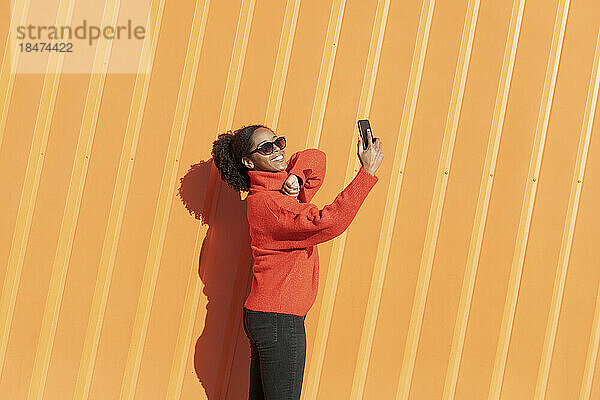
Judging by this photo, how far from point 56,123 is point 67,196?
33 centimetres

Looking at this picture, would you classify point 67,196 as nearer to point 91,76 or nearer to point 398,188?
point 91,76

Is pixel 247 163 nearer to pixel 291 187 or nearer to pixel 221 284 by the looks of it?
pixel 291 187

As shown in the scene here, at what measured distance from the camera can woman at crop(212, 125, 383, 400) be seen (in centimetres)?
224

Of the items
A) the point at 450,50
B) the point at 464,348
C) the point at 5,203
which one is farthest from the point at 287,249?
the point at 5,203

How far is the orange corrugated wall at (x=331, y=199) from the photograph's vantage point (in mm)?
2766

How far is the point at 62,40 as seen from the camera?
2.99 metres

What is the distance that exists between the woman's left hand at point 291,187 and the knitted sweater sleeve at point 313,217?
11cm

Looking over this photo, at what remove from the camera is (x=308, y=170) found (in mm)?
2523

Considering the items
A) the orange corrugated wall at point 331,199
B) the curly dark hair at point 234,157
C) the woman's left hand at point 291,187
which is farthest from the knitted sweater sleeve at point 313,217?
the orange corrugated wall at point 331,199

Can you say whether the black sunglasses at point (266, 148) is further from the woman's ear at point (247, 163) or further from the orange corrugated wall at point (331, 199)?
the orange corrugated wall at point (331, 199)

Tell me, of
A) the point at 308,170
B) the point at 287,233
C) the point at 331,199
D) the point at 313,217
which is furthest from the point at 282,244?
the point at 331,199

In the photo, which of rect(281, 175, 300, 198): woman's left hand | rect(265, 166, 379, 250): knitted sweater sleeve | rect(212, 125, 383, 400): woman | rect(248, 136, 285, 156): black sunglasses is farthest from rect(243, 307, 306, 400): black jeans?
rect(248, 136, 285, 156): black sunglasses

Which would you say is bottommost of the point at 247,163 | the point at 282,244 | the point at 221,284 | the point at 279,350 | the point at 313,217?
the point at 279,350

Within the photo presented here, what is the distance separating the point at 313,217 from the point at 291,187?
0.80 feet
